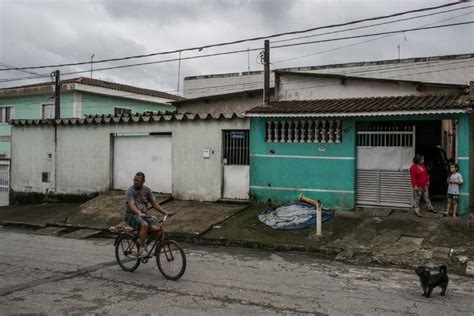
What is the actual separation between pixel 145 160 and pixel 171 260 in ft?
30.5

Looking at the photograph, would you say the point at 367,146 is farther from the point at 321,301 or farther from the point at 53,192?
the point at 53,192

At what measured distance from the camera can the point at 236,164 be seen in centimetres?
1418

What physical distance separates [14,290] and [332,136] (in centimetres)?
897

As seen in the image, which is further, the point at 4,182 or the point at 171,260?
the point at 4,182

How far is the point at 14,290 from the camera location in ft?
21.4

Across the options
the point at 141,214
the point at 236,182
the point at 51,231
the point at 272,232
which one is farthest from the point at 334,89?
the point at 51,231

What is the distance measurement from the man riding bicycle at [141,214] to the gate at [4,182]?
14305 mm

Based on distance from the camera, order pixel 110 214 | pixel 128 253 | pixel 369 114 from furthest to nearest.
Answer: pixel 110 214 → pixel 369 114 → pixel 128 253

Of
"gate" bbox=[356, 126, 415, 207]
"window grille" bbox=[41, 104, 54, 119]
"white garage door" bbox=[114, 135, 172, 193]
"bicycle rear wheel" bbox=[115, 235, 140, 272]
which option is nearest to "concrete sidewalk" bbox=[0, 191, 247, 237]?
"white garage door" bbox=[114, 135, 172, 193]

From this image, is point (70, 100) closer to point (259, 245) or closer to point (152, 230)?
point (259, 245)

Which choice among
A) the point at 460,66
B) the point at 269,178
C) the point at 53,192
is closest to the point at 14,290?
the point at 269,178

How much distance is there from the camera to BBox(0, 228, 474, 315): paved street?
5688 millimetres

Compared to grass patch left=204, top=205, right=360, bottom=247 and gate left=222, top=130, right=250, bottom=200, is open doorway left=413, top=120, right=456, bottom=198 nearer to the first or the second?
grass patch left=204, top=205, right=360, bottom=247

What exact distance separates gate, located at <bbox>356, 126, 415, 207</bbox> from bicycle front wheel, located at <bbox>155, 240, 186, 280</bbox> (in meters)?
6.93
